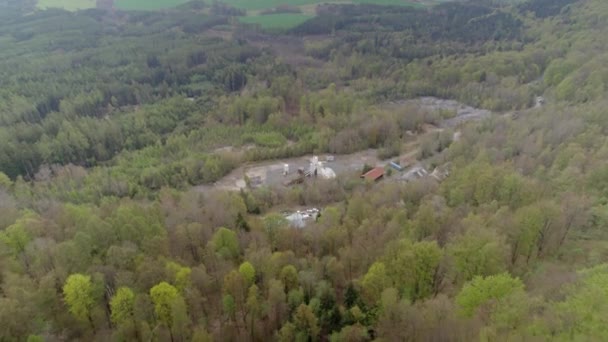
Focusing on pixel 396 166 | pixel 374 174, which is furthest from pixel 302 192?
pixel 396 166

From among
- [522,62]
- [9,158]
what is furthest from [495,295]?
[522,62]

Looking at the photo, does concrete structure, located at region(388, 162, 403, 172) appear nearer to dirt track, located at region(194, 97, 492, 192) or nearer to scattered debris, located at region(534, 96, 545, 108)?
dirt track, located at region(194, 97, 492, 192)

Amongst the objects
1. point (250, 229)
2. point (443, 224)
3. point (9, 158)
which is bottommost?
point (9, 158)

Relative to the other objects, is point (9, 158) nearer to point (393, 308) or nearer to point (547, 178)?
point (393, 308)

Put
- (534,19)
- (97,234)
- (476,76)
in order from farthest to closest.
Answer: (534,19)
(476,76)
(97,234)

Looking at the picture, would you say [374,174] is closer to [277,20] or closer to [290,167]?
[290,167]

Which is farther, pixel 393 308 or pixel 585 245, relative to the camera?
pixel 585 245

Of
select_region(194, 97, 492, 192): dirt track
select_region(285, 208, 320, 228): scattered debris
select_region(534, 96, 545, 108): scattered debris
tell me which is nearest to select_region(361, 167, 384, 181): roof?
select_region(194, 97, 492, 192): dirt track
